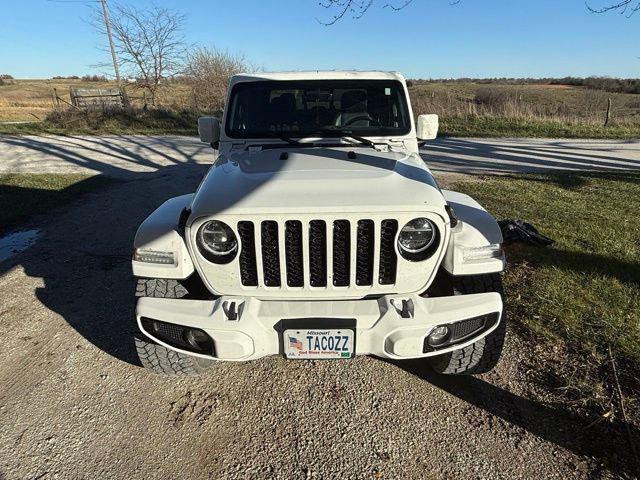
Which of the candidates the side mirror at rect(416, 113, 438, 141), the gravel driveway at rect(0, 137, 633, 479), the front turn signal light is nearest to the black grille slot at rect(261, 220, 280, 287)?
the front turn signal light

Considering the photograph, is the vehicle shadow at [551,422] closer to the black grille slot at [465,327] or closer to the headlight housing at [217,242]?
the black grille slot at [465,327]

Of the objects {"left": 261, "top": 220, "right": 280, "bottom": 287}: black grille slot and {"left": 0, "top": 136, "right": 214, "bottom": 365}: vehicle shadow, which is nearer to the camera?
{"left": 261, "top": 220, "right": 280, "bottom": 287}: black grille slot

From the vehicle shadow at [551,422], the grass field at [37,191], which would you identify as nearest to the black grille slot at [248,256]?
the vehicle shadow at [551,422]

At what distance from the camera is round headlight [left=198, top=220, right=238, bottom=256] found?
217 cm

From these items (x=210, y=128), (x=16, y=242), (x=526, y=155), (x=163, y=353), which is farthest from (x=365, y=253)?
(x=526, y=155)

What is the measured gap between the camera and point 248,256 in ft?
7.13

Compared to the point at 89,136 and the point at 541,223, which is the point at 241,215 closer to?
the point at 541,223

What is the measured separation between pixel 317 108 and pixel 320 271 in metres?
1.87

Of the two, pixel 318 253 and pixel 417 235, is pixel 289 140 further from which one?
pixel 417 235

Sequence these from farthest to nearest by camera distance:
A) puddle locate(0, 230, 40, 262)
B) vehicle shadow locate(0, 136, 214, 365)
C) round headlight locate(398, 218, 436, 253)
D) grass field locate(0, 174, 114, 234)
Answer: grass field locate(0, 174, 114, 234) → puddle locate(0, 230, 40, 262) → vehicle shadow locate(0, 136, 214, 365) → round headlight locate(398, 218, 436, 253)

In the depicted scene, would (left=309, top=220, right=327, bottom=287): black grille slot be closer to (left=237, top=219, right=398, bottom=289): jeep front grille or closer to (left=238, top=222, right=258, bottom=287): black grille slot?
(left=237, top=219, right=398, bottom=289): jeep front grille

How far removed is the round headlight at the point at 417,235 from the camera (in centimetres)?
216

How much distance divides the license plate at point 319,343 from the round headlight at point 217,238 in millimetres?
522

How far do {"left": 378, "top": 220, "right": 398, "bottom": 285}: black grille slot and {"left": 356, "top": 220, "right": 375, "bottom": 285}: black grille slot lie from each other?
57mm
